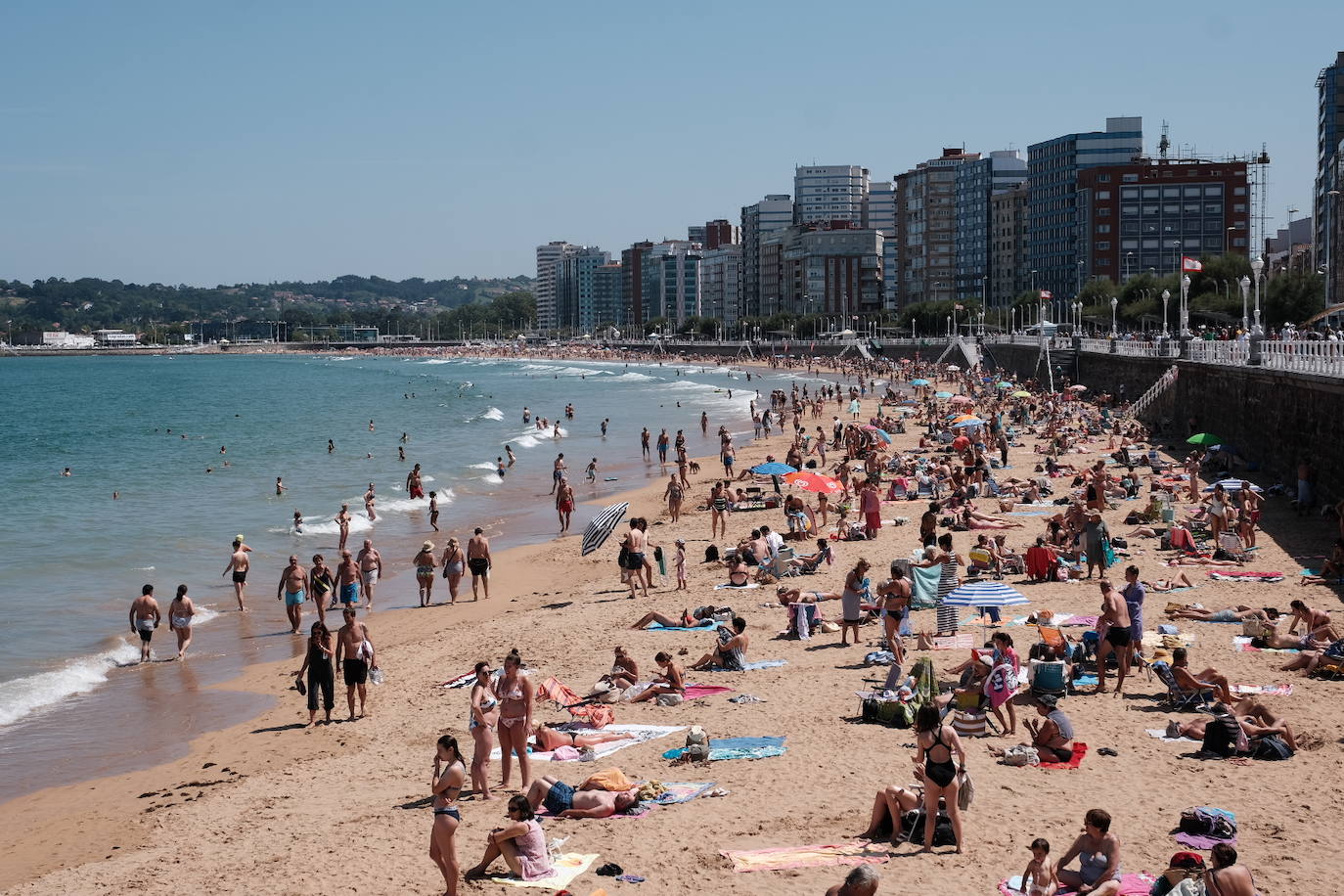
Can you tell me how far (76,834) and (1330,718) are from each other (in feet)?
32.7

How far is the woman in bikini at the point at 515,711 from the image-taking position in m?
9.72

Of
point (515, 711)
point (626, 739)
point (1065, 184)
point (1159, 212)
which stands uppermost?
point (1065, 184)

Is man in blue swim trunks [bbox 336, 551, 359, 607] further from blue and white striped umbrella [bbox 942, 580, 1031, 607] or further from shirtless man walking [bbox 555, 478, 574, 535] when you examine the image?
blue and white striped umbrella [bbox 942, 580, 1031, 607]

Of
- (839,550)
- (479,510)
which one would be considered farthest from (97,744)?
(479,510)

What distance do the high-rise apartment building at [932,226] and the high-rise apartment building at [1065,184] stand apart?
60.1 feet

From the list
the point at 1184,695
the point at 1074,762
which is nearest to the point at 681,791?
the point at 1074,762

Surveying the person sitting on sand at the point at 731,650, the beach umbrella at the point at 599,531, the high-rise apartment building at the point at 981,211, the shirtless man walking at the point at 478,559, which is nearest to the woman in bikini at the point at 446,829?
the person sitting on sand at the point at 731,650

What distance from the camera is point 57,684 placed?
48.6 feet

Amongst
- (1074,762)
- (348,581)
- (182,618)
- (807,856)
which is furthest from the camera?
(348,581)

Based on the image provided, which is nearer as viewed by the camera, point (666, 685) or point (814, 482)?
point (666, 685)

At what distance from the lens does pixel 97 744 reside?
41.3ft

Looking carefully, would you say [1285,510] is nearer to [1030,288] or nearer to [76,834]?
[76,834]

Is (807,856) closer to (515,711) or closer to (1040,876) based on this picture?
(1040,876)

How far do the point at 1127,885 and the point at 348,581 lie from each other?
40.0 ft
